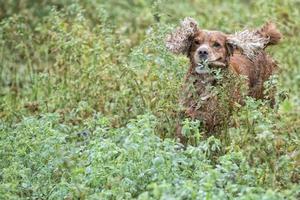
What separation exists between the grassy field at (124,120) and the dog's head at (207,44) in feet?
1.05

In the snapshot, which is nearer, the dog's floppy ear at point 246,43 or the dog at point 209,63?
the dog at point 209,63

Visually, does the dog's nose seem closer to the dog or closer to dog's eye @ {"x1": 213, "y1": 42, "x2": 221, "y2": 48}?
the dog

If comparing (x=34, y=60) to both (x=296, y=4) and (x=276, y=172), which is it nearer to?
(x=296, y=4)

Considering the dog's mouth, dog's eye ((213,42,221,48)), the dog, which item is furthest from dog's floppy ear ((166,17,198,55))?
the dog's mouth

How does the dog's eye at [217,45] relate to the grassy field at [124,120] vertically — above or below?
above

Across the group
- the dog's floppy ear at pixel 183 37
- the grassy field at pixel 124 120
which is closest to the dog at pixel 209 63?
the dog's floppy ear at pixel 183 37

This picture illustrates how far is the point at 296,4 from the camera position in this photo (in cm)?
1155

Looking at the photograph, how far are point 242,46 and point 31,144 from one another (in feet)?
6.43

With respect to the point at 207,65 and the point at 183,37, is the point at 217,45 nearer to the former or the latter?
the point at 183,37

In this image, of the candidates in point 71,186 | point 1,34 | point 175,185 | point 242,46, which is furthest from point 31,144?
point 1,34

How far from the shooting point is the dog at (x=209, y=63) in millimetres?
7188

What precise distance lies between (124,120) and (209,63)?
1250 millimetres

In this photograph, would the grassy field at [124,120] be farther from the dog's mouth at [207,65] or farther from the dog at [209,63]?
the dog's mouth at [207,65]

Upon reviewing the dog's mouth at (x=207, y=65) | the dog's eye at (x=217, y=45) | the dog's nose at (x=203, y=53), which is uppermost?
the dog's eye at (x=217, y=45)
